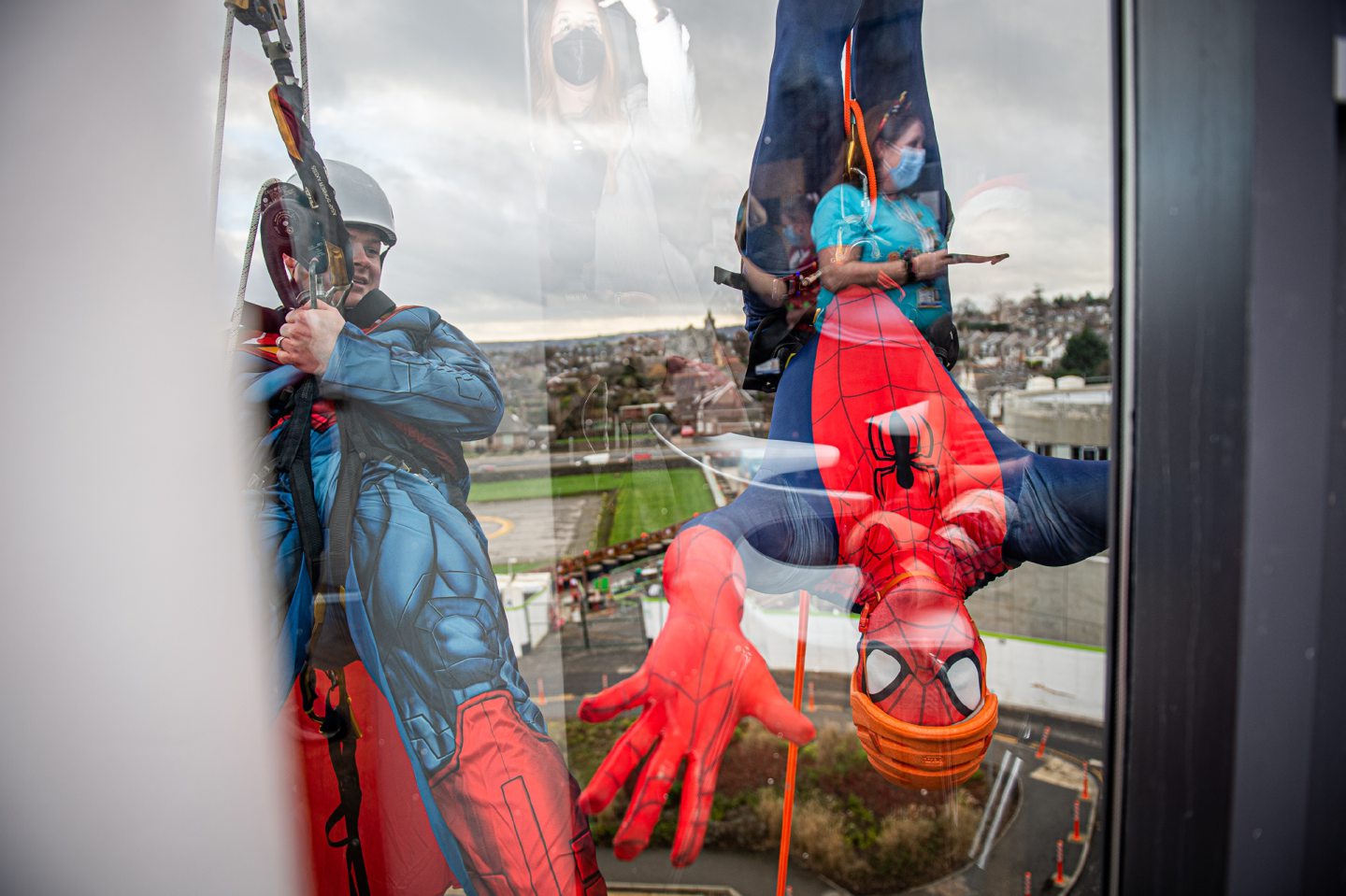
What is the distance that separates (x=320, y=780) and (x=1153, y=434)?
1.63 m

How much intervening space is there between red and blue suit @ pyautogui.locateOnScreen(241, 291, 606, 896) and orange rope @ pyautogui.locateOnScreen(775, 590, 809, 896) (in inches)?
14.0

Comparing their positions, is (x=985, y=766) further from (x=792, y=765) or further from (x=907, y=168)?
(x=907, y=168)

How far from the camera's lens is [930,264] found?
1114 mm

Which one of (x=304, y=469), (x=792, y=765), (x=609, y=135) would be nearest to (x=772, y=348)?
(x=609, y=135)

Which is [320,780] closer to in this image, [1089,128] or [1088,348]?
[1088,348]

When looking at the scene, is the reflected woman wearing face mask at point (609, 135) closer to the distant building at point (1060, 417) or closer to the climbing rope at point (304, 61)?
the climbing rope at point (304, 61)

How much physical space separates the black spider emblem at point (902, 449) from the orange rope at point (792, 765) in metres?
0.26

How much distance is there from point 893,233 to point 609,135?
59cm

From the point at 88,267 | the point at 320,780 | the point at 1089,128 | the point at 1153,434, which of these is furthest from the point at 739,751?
the point at 88,267

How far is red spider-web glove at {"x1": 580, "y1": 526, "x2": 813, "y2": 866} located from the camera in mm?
1082

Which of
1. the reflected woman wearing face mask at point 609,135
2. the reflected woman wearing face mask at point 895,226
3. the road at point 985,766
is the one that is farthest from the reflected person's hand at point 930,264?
the road at point 985,766

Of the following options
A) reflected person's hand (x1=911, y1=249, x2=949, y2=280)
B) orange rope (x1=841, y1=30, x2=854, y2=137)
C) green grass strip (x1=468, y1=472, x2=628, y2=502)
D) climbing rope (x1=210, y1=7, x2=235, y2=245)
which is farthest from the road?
climbing rope (x1=210, y1=7, x2=235, y2=245)

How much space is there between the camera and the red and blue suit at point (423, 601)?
1298 mm

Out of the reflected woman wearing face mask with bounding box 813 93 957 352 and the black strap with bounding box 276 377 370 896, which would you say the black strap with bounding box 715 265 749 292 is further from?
the black strap with bounding box 276 377 370 896
